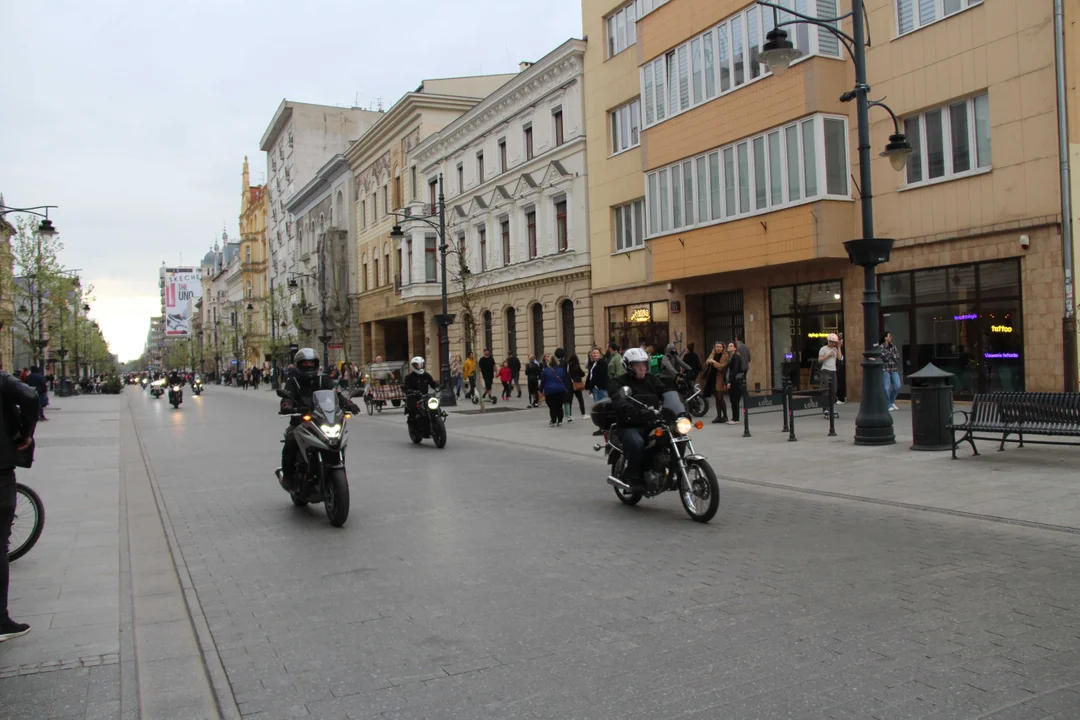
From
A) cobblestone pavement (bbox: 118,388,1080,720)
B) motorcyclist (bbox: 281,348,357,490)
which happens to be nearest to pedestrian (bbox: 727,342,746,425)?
cobblestone pavement (bbox: 118,388,1080,720)

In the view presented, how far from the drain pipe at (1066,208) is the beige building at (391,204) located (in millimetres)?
30792

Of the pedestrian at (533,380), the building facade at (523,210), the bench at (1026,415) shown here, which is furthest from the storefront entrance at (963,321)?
the building facade at (523,210)

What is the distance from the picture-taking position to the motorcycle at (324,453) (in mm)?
8289

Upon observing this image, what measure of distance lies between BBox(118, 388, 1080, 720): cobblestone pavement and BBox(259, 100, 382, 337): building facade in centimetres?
6448

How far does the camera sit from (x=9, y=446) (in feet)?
16.6

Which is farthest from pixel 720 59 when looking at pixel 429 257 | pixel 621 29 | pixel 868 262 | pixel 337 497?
pixel 429 257

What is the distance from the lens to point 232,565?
6.83 meters

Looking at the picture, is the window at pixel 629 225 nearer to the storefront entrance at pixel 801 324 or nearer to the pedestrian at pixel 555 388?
the storefront entrance at pixel 801 324

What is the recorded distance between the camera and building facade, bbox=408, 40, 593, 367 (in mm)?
31422

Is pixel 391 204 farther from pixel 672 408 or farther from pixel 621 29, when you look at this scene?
pixel 672 408

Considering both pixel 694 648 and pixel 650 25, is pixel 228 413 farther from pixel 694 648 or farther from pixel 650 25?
pixel 694 648

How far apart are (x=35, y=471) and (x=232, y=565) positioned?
302 inches

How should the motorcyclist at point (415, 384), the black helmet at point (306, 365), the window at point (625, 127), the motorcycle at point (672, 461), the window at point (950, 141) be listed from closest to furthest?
1. the motorcycle at point (672, 461)
2. the black helmet at point (306, 365)
3. the motorcyclist at point (415, 384)
4. the window at point (950, 141)
5. the window at point (625, 127)

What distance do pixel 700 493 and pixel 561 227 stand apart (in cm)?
2554
